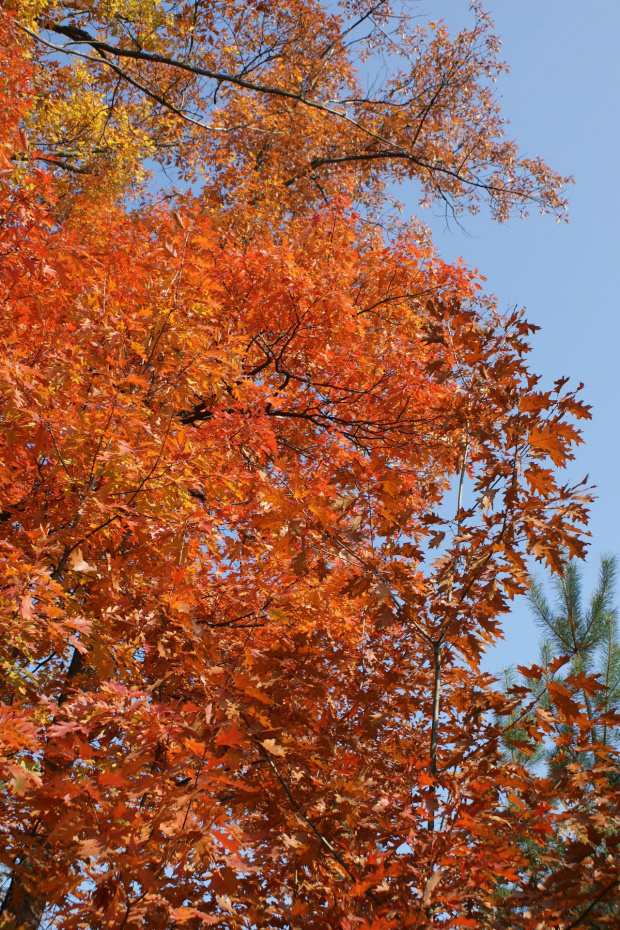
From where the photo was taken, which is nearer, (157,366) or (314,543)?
(314,543)

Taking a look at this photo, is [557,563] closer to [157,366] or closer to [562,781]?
[562,781]

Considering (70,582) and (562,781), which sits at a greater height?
(70,582)

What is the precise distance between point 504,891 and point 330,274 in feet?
22.1

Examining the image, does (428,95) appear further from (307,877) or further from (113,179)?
(307,877)

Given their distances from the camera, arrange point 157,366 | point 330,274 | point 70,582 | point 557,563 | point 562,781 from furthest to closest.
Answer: point 330,274, point 157,366, point 70,582, point 557,563, point 562,781

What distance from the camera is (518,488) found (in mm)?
3312

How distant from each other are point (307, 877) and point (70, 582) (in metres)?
2.42

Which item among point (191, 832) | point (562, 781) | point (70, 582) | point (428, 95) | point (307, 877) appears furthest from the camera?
point (428, 95)

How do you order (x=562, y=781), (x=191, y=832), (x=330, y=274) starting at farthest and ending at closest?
(x=330, y=274) < (x=562, y=781) < (x=191, y=832)

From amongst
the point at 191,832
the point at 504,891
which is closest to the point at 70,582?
the point at 191,832

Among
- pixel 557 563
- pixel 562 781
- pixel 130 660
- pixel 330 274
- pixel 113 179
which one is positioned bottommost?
pixel 562 781

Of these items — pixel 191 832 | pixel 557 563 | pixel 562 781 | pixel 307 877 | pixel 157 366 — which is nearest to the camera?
pixel 191 832

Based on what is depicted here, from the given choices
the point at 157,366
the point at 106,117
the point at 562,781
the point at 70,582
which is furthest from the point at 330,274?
the point at 106,117

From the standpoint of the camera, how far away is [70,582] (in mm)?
4559
